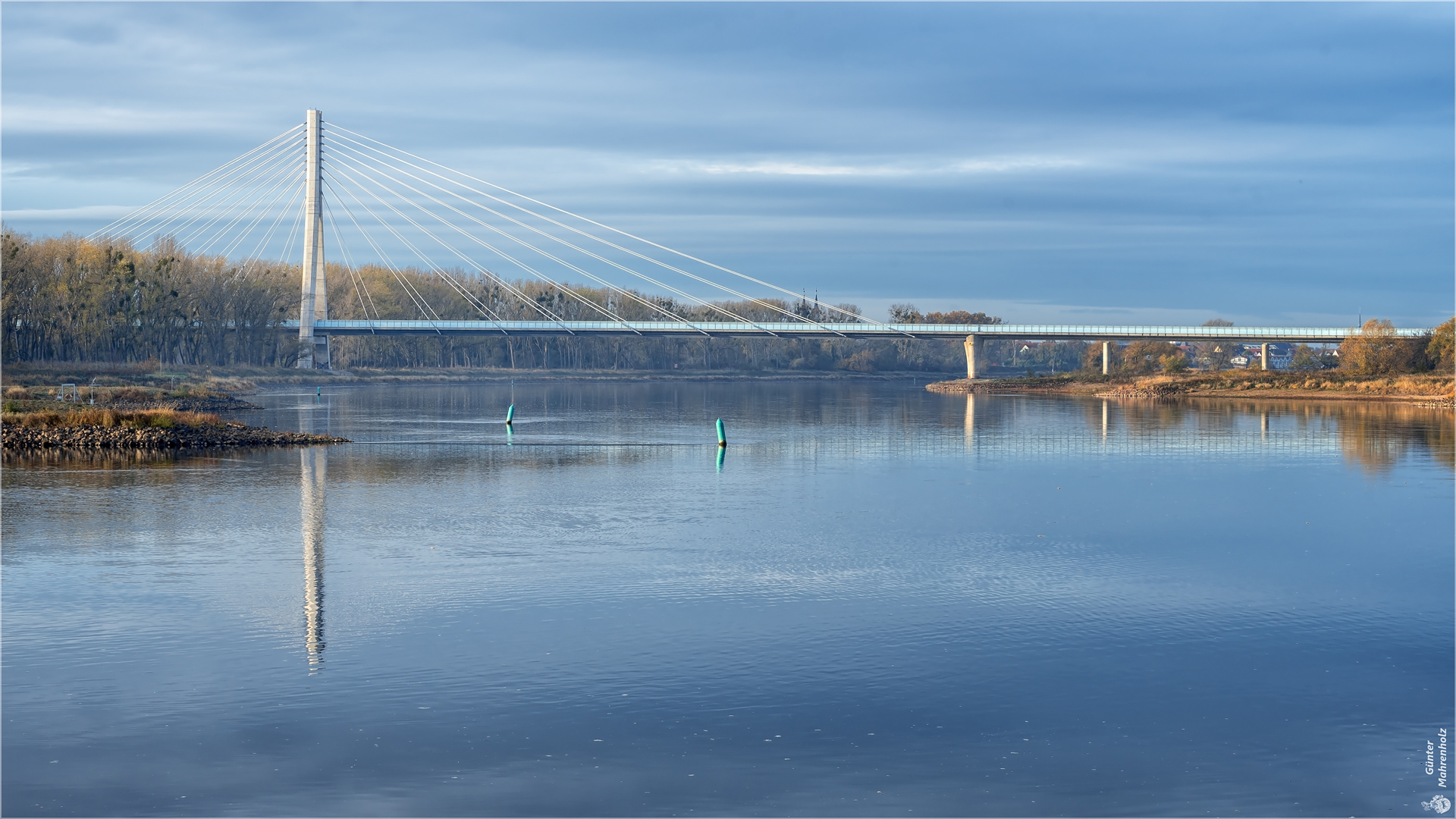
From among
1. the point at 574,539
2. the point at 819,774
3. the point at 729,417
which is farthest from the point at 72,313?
the point at 819,774

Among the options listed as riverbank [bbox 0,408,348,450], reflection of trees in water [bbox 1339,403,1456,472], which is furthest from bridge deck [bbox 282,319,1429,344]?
riverbank [bbox 0,408,348,450]

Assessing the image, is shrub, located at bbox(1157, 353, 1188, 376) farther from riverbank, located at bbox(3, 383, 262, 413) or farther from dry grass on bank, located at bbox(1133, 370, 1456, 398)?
riverbank, located at bbox(3, 383, 262, 413)

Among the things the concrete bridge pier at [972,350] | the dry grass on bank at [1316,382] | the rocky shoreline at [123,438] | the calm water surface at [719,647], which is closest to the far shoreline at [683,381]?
the dry grass on bank at [1316,382]

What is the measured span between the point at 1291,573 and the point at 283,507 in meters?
18.4

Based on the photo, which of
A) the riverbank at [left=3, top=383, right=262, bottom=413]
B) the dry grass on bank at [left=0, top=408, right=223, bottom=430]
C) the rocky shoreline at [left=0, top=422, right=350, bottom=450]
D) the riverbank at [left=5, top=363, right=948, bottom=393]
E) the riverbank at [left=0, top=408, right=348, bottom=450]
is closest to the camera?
the rocky shoreline at [left=0, top=422, right=350, bottom=450]

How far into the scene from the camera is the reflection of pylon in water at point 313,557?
13.6 m

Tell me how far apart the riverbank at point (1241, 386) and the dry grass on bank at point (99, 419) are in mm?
73629

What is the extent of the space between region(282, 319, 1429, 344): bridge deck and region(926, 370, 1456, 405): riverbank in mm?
9308

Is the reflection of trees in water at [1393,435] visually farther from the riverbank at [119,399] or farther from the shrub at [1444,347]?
the riverbank at [119,399]

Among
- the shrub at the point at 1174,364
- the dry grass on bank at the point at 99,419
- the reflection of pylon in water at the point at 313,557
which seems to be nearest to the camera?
the reflection of pylon in water at the point at 313,557

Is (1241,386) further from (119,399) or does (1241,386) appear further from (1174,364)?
(119,399)

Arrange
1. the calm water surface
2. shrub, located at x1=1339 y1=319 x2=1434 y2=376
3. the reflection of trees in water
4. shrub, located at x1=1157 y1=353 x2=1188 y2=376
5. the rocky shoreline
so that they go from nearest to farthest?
the calm water surface → the rocky shoreline → the reflection of trees in water → shrub, located at x1=1339 y1=319 x2=1434 y2=376 → shrub, located at x1=1157 y1=353 x2=1188 y2=376

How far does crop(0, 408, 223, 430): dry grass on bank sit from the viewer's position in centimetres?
3950

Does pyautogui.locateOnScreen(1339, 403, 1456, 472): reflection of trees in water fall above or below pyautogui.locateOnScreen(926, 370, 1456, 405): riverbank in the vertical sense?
below
